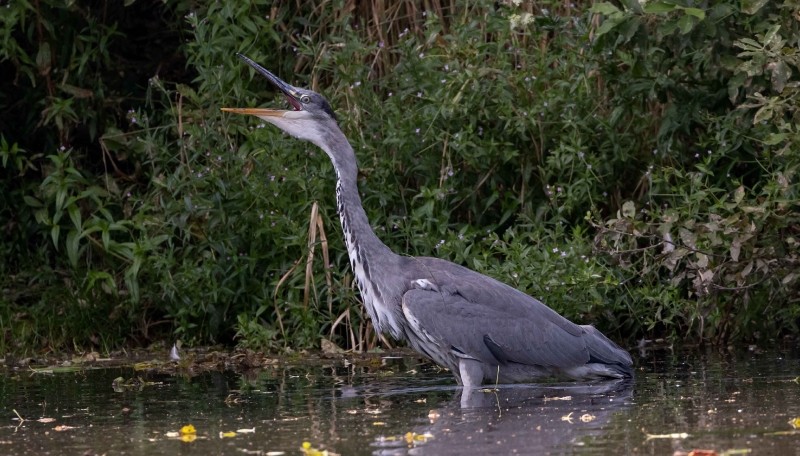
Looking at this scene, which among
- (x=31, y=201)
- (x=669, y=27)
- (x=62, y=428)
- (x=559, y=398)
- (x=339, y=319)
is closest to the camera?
(x=62, y=428)

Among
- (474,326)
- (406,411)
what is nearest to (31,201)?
(474,326)

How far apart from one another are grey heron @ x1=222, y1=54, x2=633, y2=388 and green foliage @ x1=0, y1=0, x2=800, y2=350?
910mm

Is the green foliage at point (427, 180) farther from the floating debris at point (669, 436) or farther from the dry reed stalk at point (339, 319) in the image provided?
the floating debris at point (669, 436)

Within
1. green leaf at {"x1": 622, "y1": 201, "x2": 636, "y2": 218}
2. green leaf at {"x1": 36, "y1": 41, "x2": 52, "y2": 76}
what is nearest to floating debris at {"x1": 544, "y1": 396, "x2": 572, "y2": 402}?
green leaf at {"x1": 622, "y1": 201, "x2": 636, "y2": 218}

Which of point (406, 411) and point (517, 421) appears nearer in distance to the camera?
point (517, 421)

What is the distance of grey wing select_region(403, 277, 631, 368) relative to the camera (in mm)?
6246

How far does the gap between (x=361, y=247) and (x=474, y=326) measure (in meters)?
0.87

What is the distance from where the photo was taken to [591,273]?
7246mm

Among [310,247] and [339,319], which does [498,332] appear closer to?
[339,319]

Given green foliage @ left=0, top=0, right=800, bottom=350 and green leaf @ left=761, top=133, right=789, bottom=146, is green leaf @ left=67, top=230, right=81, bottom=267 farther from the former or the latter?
green leaf @ left=761, top=133, right=789, bottom=146

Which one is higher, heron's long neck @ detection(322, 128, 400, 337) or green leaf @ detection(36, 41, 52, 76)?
green leaf @ detection(36, 41, 52, 76)

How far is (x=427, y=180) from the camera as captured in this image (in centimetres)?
829

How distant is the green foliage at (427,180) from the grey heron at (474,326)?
2.99 feet

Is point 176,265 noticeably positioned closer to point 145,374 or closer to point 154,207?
point 154,207
